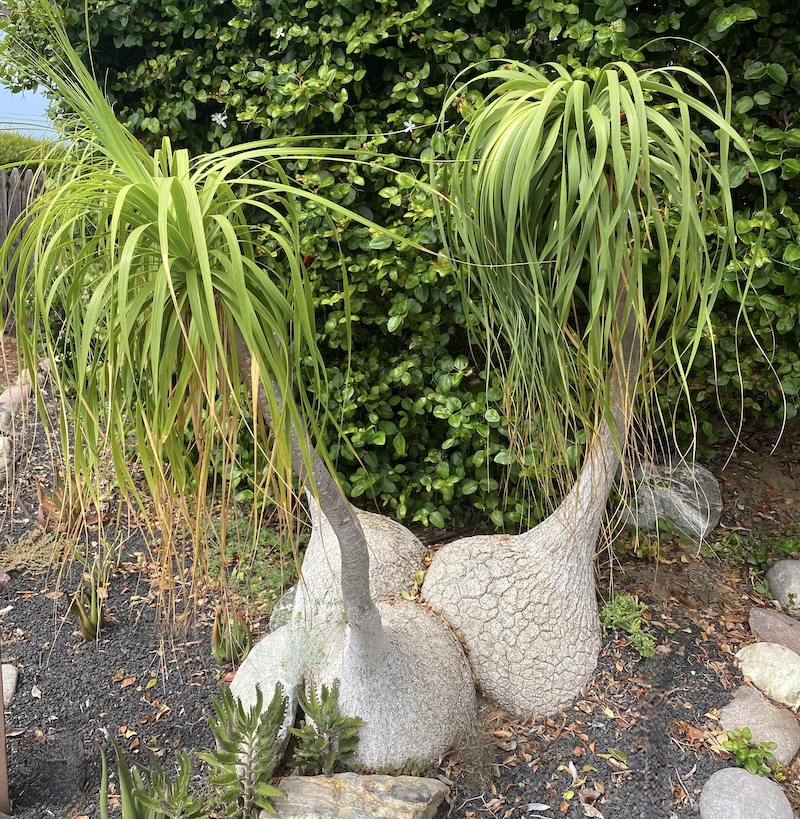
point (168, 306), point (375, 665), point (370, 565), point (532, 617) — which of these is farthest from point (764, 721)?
point (168, 306)

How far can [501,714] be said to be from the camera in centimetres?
201

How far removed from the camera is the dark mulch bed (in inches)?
69.2

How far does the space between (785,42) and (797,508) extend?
1747mm

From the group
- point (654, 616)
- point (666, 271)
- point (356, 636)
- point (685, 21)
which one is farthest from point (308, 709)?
Answer: point (685, 21)

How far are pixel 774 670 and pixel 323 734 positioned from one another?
1427 mm

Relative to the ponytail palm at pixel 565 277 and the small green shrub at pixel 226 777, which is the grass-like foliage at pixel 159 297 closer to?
the ponytail palm at pixel 565 277

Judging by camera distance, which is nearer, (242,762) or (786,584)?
(242,762)

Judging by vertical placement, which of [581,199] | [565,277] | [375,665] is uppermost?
[581,199]

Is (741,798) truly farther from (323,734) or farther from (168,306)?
(168,306)

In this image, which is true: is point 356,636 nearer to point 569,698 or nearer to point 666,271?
point 569,698

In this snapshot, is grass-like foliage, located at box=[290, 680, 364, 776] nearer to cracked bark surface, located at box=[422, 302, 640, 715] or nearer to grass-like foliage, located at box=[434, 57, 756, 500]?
cracked bark surface, located at box=[422, 302, 640, 715]

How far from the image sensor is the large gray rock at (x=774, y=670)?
6.52 ft

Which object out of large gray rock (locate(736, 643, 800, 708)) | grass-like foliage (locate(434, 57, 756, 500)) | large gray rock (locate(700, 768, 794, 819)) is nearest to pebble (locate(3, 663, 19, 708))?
grass-like foliage (locate(434, 57, 756, 500))

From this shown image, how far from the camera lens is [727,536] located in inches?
97.7
